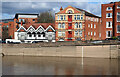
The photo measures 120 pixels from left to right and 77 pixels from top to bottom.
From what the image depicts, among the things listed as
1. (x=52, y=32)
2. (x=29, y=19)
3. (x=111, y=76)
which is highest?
(x=29, y=19)

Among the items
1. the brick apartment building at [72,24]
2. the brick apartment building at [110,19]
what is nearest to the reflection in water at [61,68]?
the brick apartment building at [110,19]

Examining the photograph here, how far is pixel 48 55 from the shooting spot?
48438 millimetres

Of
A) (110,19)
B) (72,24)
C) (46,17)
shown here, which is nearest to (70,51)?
(72,24)

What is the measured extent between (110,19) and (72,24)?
10.4 m

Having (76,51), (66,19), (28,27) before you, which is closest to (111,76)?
(76,51)

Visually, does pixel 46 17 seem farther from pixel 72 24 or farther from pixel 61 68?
pixel 61 68

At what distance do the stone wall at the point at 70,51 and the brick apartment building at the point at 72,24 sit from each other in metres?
12.3

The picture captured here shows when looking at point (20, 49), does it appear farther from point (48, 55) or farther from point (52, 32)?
point (52, 32)

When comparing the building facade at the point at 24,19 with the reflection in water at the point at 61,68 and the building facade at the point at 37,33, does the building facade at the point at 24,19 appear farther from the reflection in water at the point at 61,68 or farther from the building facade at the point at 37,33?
the reflection in water at the point at 61,68

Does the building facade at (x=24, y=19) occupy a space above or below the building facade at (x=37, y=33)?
above

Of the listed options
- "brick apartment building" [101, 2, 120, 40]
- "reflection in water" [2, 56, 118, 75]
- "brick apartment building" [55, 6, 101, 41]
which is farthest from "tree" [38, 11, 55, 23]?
"reflection in water" [2, 56, 118, 75]

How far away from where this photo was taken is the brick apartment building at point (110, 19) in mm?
56000

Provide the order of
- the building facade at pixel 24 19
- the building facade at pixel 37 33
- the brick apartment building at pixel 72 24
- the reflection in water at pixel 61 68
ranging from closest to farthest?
1. the reflection in water at pixel 61 68
2. the brick apartment building at pixel 72 24
3. the building facade at pixel 37 33
4. the building facade at pixel 24 19

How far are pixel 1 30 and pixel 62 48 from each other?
142 ft
